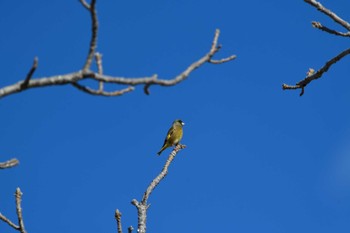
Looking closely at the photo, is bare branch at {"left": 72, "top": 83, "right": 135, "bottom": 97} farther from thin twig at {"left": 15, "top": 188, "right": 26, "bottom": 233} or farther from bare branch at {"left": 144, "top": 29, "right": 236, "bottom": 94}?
thin twig at {"left": 15, "top": 188, "right": 26, "bottom": 233}

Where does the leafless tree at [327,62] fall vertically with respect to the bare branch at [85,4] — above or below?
above

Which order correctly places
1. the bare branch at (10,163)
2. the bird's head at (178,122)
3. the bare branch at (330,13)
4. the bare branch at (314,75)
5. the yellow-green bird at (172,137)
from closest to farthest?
the bare branch at (10,163) < the bare branch at (330,13) < the bare branch at (314,75) < the yellow-green bird at (172,137) < the bird's head at (178,122)

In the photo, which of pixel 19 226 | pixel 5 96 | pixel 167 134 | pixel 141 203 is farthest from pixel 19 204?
pixel 167 134

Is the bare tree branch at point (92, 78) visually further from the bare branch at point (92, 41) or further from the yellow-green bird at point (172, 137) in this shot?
the yellow-green bird at point (172, 137)

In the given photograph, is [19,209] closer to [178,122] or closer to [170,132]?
[170,132]

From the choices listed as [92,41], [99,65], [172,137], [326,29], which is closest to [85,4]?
[92,41]

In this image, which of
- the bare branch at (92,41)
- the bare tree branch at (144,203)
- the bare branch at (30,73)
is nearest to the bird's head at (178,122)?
the bare tree branch at (144,203)

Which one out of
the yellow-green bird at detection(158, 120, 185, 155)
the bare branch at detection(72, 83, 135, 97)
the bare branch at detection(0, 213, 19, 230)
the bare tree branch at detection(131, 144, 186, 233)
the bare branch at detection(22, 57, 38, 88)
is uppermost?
the yellow-green bird at detection(158, 120, 185, 155)

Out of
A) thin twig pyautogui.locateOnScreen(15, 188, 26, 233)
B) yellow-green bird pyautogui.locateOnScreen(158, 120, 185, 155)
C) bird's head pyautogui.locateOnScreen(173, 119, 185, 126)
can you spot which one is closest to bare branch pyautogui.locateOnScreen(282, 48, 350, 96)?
thin twig pyautogui.locateOnScreen(15, 188, 26, 233)

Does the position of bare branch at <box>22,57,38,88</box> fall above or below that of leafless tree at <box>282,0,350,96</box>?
below

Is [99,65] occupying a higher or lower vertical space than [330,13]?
lower

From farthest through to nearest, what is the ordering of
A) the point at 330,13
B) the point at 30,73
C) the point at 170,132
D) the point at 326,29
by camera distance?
the point at 170,132
the point at 326,29
the point at 330,13
the point at 30,73

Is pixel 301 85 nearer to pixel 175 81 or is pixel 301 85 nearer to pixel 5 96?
pixel 175 81

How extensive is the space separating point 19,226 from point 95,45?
3.07 metres
